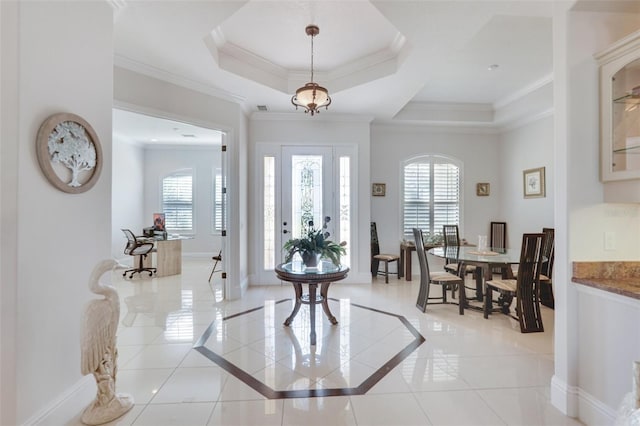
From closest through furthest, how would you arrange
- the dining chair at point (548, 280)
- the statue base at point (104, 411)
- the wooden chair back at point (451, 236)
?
1. the statue base at point (104, 411)
2. the dining chair at point (548, 280)
3. the wooden chair back at point (451, 236)

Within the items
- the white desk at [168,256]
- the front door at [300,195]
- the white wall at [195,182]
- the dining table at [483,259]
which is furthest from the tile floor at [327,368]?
the white wall at [195,182]

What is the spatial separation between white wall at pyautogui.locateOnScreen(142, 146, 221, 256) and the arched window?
518cm

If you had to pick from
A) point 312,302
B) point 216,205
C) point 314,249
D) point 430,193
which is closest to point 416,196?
point 430,193

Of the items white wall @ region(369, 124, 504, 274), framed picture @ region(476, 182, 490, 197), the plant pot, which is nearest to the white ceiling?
white wall @ region(369, 124, 504, 274)

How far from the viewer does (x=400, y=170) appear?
6090 mm

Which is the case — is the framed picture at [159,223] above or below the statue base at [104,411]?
above

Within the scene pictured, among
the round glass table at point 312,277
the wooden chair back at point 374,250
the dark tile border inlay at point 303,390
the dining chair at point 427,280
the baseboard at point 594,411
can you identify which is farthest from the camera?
the wooden chair back at point 374,250

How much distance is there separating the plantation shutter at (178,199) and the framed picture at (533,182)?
7.85 meters

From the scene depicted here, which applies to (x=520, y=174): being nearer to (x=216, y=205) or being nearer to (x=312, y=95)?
(x=312, y=95)

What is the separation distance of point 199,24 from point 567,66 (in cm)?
289

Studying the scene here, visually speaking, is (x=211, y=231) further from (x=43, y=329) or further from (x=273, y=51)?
(x=43, y=329)

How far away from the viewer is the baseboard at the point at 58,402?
170cm

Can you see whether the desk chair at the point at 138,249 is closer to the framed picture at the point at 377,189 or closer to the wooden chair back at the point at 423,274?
the framed picture at the point at 377,189

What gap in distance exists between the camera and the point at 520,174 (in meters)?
5.69
